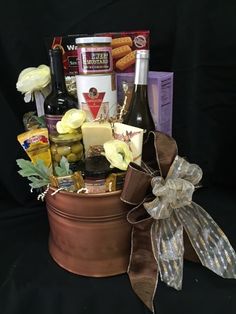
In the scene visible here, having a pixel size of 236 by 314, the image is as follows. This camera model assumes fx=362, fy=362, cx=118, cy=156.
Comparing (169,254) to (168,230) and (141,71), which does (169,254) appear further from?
(141,71)

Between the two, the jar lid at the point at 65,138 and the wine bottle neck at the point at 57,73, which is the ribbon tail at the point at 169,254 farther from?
the wine bottle neck at the point at 57,73

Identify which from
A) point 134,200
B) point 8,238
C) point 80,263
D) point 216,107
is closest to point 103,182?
point 134,200

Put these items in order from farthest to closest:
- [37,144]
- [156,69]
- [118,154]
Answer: [156,69] → [37,144] → [118,154]

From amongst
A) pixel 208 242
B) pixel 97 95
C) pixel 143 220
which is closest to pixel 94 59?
pixel 97 95

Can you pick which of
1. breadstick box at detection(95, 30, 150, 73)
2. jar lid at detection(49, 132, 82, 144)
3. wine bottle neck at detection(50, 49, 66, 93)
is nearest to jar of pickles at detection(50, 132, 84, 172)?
jar lid at detection(49, 132, 82, 144)

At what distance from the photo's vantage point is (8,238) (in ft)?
2.87

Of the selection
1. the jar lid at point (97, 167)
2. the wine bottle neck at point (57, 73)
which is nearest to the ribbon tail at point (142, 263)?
the jar lid at point (97, 167)

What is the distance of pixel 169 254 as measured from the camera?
2.27ft

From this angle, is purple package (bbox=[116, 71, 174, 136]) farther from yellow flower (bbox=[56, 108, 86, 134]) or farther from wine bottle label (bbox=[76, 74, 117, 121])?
yellow flower (bbox=[56, 108, 86, 134])

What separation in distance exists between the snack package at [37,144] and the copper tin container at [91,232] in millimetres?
93

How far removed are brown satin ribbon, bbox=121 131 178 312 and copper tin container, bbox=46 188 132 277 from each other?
0.02m

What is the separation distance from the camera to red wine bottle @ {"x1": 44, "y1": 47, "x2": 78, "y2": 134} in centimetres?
74

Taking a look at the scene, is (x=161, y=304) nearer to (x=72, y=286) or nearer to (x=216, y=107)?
(x=72, y=286)

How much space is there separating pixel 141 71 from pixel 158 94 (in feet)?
0.32
